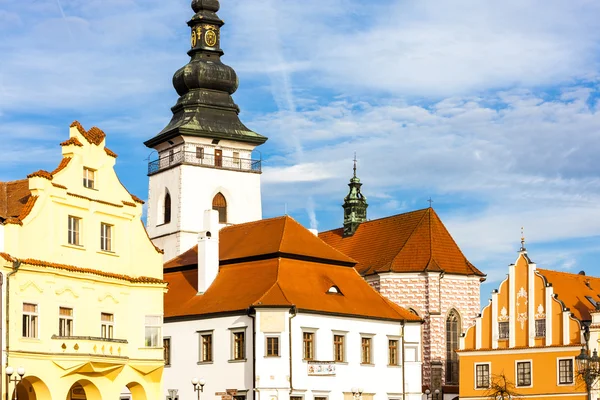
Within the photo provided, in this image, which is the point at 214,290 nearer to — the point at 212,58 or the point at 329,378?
the point at 329,378

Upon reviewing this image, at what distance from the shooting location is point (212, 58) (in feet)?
308

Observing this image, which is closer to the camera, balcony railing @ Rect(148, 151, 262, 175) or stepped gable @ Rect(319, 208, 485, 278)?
stepped gable @ Rect(319, 208, 485, 278)

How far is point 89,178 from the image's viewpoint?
169ft

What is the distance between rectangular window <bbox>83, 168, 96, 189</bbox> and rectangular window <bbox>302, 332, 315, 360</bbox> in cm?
1352

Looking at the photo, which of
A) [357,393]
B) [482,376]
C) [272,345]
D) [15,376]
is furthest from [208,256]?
[15,376]

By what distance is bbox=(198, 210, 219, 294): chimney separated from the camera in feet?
208

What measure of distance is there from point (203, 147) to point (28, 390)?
45504 millimetres

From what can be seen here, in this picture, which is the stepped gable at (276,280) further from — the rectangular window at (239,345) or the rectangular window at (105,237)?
the rectangular window at (105,237)

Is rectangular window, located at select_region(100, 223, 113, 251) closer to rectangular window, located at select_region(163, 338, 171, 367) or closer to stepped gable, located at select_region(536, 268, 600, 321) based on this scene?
rectangular window, located at select_region(163, 338, 171, 367)

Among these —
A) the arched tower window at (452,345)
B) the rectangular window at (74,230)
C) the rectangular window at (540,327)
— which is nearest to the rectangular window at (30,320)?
the rectangular window at (74,230)

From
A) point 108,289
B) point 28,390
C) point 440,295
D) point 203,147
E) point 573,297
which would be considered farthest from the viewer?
point 203,147

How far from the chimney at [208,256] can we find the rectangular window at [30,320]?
1678 cm

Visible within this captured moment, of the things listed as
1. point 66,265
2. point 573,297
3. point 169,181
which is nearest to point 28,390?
point 66,265

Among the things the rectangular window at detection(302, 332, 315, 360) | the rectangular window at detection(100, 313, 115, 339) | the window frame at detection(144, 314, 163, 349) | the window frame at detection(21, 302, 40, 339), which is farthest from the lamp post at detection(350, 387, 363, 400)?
the window frame at detection(21, 302, 40, 339)
